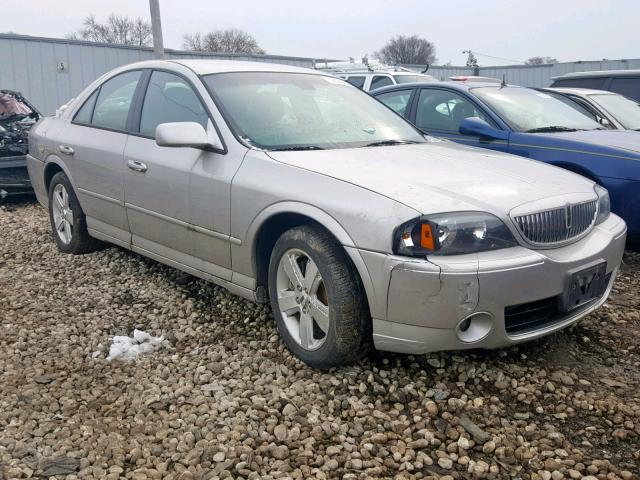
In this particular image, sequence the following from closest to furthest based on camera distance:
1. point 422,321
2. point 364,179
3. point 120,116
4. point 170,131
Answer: point 422,321, point 364,179, point 170,131, point 120,116

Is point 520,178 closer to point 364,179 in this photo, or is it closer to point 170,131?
point 364,179

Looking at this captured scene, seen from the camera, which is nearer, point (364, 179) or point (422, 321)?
point (422, 321)

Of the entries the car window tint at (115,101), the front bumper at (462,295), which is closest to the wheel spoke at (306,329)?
the front bumper at (462,295)

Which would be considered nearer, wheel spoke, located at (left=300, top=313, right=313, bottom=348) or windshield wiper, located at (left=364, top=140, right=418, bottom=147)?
wheel spoke, located at (left=300, top=313, right=313, bottom=348)

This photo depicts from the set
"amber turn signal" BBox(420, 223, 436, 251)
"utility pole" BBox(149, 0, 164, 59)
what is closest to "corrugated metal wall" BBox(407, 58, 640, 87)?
"utility pole" BBox(149, 0, 164, 59)

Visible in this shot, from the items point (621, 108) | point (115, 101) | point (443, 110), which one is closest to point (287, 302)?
point (115, 101)

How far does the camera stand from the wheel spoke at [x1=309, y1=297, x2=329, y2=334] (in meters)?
3.02

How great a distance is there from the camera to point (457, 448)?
2520 millimetres

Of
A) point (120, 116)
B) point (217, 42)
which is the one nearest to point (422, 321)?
point (120, 116)

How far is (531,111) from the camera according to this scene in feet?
19.0

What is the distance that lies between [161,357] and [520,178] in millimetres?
2099

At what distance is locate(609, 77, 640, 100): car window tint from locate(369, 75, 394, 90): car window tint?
3.75 metres

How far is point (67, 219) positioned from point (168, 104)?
1678 millimetres

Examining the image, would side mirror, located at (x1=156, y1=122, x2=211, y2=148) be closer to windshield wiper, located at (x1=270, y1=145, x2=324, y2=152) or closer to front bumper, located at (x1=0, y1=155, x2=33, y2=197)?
windshield wiper, located at (x1=270, y1=145, x2=324, y2=152)
